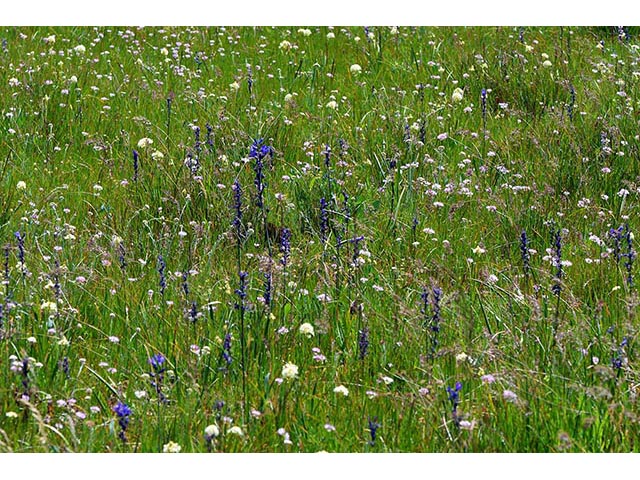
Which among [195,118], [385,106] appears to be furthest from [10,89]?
[385,106]

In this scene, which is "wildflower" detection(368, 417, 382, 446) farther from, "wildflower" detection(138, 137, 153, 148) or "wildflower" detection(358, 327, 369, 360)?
"wildflower" detection(138, 137, 153, 148)

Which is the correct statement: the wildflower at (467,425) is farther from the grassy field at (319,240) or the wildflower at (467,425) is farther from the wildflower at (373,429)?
the wildflower at (373,429)

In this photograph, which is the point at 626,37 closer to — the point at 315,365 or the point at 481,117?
the point at 481,117

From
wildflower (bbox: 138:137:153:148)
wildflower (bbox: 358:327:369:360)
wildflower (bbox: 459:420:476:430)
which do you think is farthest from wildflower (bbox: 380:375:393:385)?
wildflower (bbox: 138:137:153:148)

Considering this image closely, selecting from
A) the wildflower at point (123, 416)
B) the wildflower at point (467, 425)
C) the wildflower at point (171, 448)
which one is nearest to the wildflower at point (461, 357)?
the wildflower at point (467, 425)

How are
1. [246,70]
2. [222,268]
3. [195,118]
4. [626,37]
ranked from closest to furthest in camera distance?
[222,268] < [195,118] < [246,70] < [626,37]

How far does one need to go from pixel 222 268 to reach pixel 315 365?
0.90 meters

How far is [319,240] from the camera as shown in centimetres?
476

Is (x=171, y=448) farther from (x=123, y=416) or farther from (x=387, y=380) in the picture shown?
(x=387, y=380)

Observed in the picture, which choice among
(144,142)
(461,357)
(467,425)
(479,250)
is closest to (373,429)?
(467,425)

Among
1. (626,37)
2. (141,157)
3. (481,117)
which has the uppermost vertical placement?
(626,37)

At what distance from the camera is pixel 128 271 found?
4.51 m

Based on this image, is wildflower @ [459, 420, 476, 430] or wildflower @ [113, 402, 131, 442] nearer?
wildflower @ [113, 402, 131, 442]

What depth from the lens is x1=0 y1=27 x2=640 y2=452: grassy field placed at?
340cm
